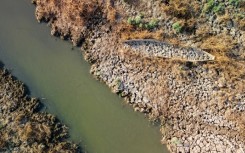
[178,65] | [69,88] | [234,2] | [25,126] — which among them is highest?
[234,2]

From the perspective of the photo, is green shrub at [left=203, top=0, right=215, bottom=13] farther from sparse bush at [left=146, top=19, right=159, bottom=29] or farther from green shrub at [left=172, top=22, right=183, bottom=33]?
sparse bush at [left=146, top=19, right=159, bottom=29]

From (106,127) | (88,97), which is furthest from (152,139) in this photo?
(88,97)

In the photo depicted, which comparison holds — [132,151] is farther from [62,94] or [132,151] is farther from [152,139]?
[62,94]

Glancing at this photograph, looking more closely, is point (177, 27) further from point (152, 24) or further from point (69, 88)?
point (69, 88)

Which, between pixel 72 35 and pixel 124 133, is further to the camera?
pixel 72 35

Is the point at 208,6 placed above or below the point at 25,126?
above

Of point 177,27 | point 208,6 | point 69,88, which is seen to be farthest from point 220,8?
point 69,88

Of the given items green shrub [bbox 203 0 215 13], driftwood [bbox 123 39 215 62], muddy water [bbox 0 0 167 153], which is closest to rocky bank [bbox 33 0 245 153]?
green shrub [bbox 203 0 215 13]
